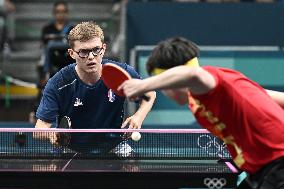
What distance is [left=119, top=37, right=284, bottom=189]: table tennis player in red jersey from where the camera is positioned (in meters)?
3.17

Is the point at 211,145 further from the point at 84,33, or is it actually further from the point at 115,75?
the point at 115,75

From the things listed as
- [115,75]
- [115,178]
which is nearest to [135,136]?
[115,178]

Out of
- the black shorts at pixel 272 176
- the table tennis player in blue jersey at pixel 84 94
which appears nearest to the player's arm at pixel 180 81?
the black shorts at pixel 272 176

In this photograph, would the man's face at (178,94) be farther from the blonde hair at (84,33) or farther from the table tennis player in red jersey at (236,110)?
the blonde hair at (84,33)

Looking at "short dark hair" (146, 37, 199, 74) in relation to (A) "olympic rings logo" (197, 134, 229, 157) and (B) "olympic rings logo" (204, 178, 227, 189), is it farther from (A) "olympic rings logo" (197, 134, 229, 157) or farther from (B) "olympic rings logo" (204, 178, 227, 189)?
(A) "olympic rings logo" (197, 134, 229, 157)

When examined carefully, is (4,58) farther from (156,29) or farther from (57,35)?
(156,29)

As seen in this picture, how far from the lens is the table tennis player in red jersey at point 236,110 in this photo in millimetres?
3172

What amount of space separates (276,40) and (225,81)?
6.36 metres

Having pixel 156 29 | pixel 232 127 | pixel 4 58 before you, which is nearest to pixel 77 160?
pixel 232 127

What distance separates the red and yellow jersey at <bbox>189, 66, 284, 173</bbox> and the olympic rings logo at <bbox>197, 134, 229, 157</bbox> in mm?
1041

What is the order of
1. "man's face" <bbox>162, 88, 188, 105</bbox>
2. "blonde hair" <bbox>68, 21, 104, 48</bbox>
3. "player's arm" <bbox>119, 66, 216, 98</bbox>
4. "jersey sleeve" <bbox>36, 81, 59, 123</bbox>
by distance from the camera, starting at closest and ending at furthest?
"player's arm" <bbox>119, 66, 216, 98</bbox> < "man's face" <bbox>162, 88, 188, 105</bbox> < "blonde hair" <bbox>68, 21, 104, 48</bbox> < "jersey sleeve" <bbox>36, 81, 59, 123</bbox>

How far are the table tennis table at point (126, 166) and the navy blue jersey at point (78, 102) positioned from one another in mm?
419

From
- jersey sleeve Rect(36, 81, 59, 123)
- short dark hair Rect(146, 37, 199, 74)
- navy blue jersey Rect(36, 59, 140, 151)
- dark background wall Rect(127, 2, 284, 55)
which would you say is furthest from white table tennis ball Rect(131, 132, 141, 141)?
dark background wall Rect(127, 2, 284, 55)

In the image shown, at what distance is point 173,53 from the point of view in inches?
126
